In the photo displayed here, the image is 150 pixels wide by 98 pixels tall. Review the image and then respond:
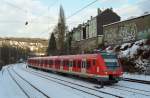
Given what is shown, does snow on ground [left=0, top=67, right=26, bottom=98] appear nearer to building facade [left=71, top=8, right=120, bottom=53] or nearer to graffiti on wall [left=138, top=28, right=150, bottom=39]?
graffiti on wall [left=138, top=28, right=150, bottom=39]

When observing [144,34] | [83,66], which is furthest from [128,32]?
[83,66]

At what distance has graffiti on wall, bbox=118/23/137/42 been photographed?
192 ft

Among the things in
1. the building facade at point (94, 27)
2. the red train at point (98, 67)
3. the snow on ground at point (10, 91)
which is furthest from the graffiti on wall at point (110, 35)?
the snow on ground at point (10, 91)

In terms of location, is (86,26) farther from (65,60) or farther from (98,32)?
(65,60)

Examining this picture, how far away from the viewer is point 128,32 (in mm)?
60438

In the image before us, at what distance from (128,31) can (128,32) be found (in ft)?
0.61

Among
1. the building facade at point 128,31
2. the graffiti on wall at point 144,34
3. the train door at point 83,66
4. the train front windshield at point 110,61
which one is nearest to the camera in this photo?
the train front windshield at point 110,61

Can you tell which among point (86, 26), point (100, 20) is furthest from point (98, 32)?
point (86, 26)

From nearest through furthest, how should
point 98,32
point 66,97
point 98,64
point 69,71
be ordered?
Result: point 66,97 → point 98,64 → point 69,71 → point 98,32

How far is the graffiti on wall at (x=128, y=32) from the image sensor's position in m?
58.6

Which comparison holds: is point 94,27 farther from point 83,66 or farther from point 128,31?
point 83,66

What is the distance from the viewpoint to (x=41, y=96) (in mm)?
21312

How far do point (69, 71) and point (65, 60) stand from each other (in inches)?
124

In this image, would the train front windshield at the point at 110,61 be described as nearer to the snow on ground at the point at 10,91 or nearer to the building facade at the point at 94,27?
the snow on ground at the point at 10,91
